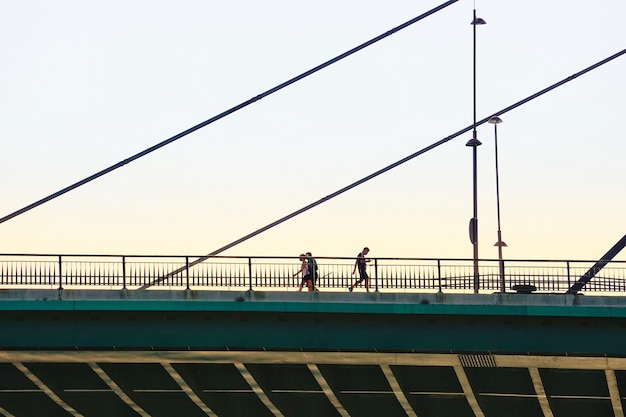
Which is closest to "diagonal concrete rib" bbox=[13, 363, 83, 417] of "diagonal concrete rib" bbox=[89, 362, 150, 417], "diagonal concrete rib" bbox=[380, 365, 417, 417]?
"diagonal concrete rib" bbox=[89, 362, 150, 417]

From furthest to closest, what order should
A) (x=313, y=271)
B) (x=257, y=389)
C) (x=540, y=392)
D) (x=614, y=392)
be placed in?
(x=540, y=392) < (x=257, y=389) < (x=614, y=392) < (x=313, y=271)

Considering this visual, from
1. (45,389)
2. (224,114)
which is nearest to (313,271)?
(224,114)

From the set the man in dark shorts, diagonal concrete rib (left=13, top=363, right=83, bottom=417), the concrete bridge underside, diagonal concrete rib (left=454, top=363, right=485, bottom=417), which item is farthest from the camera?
diagonal concrete rib (left=454, top=363, right=485, bottom=417)

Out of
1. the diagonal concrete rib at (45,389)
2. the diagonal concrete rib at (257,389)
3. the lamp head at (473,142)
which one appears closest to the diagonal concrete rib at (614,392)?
the diagonal concrete rib at (257,389)

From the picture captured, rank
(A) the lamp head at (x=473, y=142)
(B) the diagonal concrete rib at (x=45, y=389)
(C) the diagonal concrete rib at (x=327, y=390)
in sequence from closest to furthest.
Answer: (B) the diagonal concrete rib at (x=45, y=389), (C) the diagonal concrete rib at (x=327, y=390), (A) the lamp head at (x=473, y=142)

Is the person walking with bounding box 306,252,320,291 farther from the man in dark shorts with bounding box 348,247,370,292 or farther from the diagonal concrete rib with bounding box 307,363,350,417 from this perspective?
the diagonal concrete rib with bounding box 307,363,350,417

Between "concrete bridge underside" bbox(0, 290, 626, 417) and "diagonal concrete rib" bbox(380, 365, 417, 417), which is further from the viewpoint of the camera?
"diagonal concrete rib" bbox(380, 365, 417, 417)

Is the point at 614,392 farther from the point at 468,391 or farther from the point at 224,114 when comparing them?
the point at 224,114

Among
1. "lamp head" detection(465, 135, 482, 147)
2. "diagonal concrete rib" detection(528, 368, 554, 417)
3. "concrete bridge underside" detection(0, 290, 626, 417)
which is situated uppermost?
"lamp head" detection(465, 135, 482, 147)

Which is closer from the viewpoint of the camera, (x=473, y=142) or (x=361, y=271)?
(x=361, y=271)

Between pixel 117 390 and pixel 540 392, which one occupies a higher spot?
pixel 117 390

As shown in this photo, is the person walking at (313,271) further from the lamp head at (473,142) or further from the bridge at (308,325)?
the lamp head at (473,142)

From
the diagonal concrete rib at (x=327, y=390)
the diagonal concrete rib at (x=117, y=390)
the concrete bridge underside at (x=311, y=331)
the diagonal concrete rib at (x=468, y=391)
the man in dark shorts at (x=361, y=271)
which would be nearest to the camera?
the concrete bridge underside at (x=311, y=331)

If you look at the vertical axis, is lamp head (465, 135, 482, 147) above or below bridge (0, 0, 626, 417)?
above
